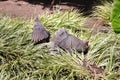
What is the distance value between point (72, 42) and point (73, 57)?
29cm

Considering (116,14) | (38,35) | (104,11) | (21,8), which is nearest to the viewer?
(116,14)

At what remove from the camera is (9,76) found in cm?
526

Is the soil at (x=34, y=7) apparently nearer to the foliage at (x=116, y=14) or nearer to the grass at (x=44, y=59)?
the grass at (x=44, y=59)

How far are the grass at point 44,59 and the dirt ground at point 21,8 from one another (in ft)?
5.71

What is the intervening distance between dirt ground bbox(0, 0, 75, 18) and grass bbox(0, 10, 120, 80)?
5.71 feet

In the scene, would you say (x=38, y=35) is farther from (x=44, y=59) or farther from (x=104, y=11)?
(x=104, y=11)

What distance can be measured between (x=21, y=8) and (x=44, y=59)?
3238mm

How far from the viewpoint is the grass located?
5.32 m

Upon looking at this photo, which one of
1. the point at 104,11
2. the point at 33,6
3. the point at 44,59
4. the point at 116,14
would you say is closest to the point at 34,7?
the point at 33,6

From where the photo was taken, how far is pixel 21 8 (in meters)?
8.56

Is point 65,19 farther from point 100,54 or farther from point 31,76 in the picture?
point 31,76

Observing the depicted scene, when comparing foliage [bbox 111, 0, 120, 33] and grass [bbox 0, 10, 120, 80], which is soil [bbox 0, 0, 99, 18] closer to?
grass [bbox 0, 10, 120, 80]

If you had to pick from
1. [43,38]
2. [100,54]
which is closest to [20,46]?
[43,38]

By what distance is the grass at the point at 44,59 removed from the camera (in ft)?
17.5
